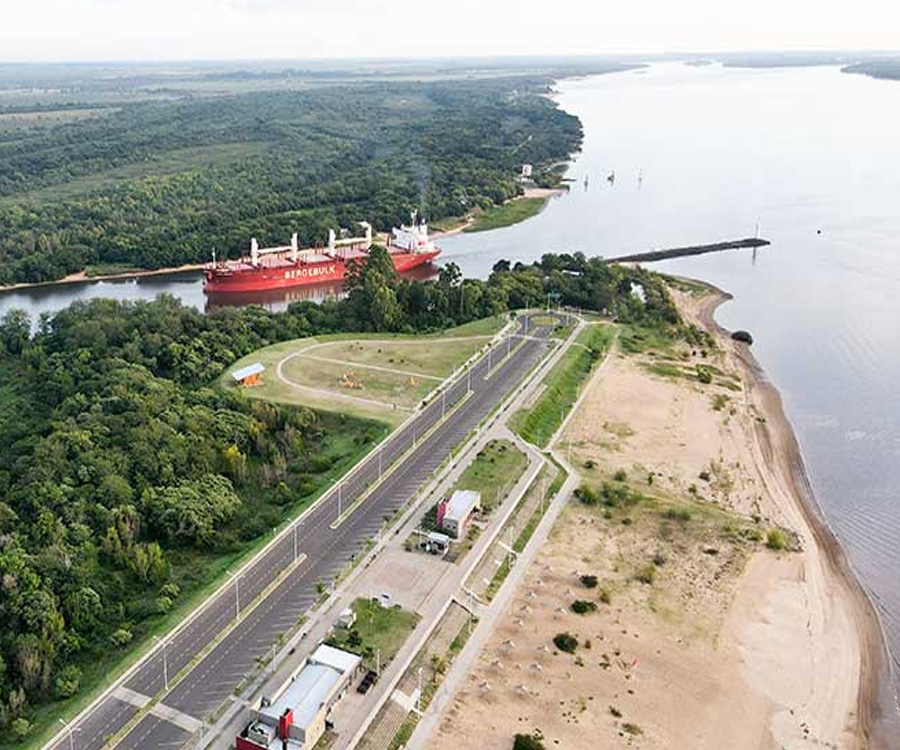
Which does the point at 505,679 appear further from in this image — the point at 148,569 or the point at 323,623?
the point at 148,569

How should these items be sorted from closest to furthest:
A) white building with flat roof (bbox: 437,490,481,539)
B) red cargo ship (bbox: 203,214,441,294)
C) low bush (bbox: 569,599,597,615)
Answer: low bush (bbox: 569,599,597,615)
white building with flat roof (bbox: 437,490,481,539)
red cargo ship (bbox: 203,214,441,294)

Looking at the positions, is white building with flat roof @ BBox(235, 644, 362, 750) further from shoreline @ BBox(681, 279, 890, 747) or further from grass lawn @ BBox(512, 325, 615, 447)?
grass lawn @ BBox(512, 325, 615, 447)

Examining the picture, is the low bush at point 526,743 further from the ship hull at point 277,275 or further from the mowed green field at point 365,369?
the ship hull at point 277,275

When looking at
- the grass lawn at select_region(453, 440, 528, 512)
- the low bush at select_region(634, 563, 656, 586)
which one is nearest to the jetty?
the grass lawn at select_region(453, 440, 528, 512)

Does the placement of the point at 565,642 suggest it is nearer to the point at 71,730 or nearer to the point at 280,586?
the point at 280,586

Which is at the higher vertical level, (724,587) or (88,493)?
(88,493)

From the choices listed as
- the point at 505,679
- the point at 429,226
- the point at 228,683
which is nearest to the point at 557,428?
the point at 505,679
